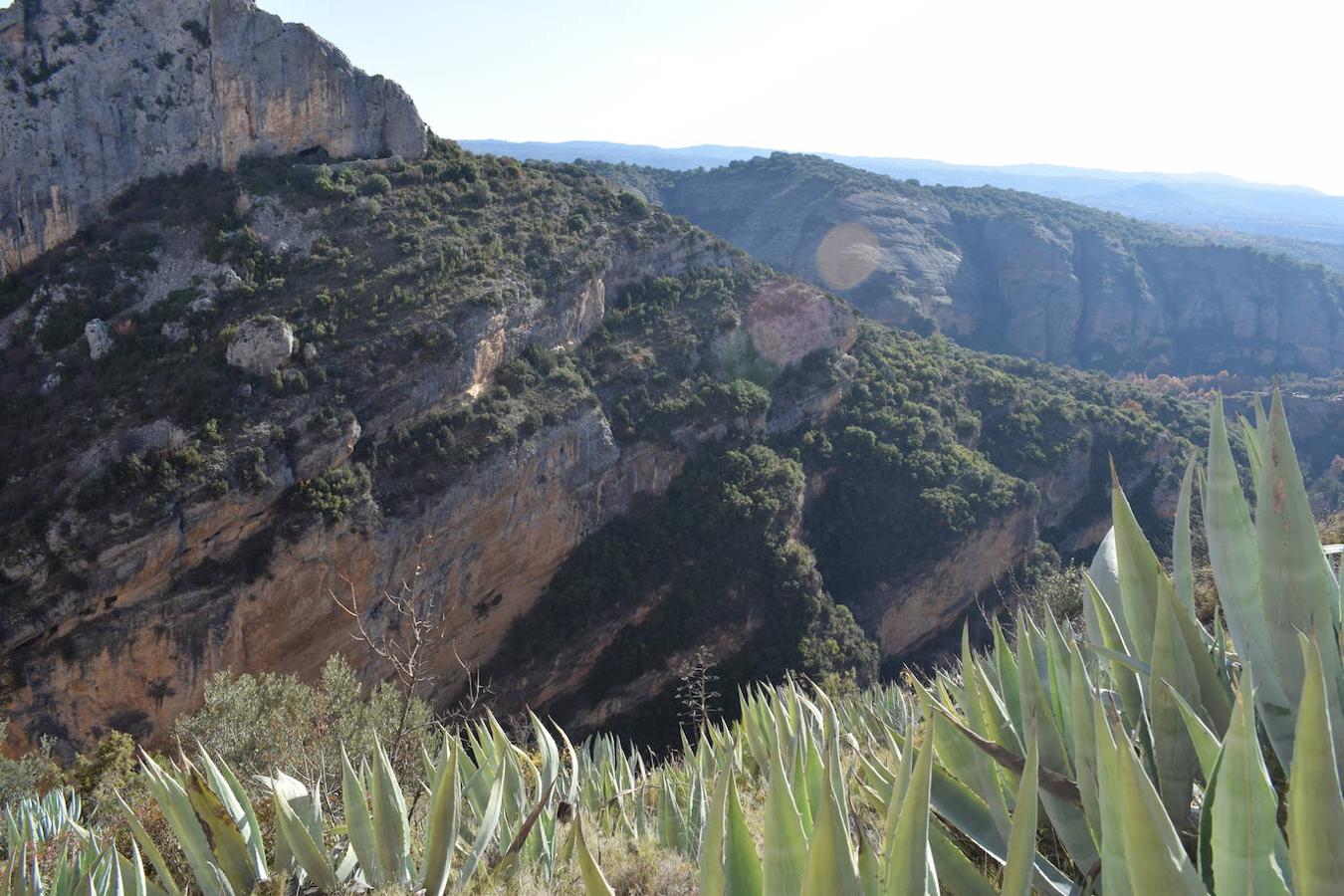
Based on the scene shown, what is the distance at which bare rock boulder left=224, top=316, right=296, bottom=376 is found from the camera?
16.8m

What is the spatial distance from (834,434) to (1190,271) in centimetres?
5749

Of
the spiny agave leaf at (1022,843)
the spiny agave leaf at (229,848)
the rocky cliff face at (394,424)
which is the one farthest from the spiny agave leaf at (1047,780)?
the rocky cliff face at (394,424)

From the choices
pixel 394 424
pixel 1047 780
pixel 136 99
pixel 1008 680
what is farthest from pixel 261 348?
pixel 1047 780

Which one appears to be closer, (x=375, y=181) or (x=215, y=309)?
(x=215, y=309)

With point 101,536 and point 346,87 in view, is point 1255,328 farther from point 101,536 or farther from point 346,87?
point 101,536

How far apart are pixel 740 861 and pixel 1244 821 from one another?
856 mm

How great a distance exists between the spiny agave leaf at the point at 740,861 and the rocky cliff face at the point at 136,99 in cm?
2636

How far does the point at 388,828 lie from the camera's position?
266cm

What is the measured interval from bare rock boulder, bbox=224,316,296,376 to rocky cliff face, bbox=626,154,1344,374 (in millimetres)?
47004

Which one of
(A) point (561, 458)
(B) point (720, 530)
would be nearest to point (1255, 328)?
(B) point (720, 530)

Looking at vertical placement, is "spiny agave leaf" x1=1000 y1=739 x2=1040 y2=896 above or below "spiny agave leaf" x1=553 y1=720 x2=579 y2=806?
above

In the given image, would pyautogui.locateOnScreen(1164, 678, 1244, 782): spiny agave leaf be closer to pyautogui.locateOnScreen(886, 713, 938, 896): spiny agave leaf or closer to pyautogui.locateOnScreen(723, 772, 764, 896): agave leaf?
pyautogui.locateOnScreen(886, 713, 938, 896): spiny agave leaf

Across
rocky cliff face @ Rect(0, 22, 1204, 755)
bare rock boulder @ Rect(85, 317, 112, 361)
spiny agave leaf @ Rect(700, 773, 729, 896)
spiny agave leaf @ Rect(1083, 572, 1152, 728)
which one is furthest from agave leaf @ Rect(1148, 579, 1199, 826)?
bare rock boulder @ Rect(85, 317, 112, 361)

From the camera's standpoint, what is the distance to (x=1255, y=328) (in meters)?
61.2
